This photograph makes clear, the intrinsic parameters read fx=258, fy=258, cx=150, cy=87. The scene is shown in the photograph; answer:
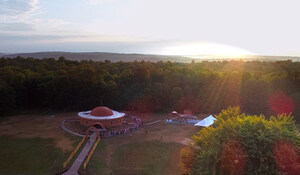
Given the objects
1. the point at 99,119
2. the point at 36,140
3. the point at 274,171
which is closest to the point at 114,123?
the point at 99,119

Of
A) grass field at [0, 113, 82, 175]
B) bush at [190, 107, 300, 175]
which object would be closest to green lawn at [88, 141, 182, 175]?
grass field at [0, 113, 82, 175]

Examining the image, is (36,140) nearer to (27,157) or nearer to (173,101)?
(27,157)

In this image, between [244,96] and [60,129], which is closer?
[60,129]

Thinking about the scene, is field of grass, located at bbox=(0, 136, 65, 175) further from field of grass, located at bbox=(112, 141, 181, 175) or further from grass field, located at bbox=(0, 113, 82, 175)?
field of grass, located at bbox=(112, 141, 181, 175)

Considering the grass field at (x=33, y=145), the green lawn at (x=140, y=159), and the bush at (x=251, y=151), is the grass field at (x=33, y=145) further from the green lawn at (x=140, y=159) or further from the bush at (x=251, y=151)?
the bush at (x=251, y=151)

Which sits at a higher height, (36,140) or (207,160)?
(207,160)

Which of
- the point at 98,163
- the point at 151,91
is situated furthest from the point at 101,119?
the point at 151,91

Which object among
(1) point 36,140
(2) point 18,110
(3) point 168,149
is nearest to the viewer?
(3) point 168,149

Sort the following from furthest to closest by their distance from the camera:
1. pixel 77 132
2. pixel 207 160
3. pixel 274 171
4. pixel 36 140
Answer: pixel 77 132
pixel 36 140
pixel 207 160
pixel 274 171
